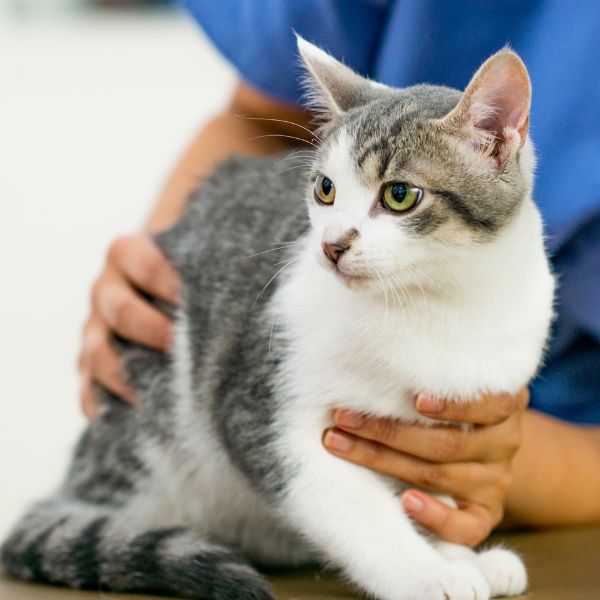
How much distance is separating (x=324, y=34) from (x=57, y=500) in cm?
92

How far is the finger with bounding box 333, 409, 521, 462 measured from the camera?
1.26 metres

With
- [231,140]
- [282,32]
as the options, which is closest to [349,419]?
[282,32]

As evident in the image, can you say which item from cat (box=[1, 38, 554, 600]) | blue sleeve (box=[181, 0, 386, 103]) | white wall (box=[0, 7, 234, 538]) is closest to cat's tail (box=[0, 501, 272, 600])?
cat (box=[1, 38, 554, 600])

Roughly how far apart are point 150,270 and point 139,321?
0.32 feet

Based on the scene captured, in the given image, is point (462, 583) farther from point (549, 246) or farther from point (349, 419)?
point (549, 246)

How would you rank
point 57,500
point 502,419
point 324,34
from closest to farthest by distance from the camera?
point 502,419 → point 57,500 → point 324,34

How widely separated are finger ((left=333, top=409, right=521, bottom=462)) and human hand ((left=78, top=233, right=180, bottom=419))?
45 centimetres

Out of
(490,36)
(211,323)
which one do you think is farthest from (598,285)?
(211,323)

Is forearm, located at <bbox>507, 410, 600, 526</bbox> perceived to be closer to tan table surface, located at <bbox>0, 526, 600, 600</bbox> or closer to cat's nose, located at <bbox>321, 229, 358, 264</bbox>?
tan table surface, located at <bbox>0, 526, 600, 600</bbox>

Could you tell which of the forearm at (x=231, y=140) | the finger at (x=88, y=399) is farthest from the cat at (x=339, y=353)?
the forearm at (x=231, y=140)

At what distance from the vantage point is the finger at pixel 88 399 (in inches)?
65.3

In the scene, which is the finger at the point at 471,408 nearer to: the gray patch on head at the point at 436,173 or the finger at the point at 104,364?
the gray patch on head at the point at 436,173

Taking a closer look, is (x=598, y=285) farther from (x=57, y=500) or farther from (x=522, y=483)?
(x=57, y=500)

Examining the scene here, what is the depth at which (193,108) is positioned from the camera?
400cm
